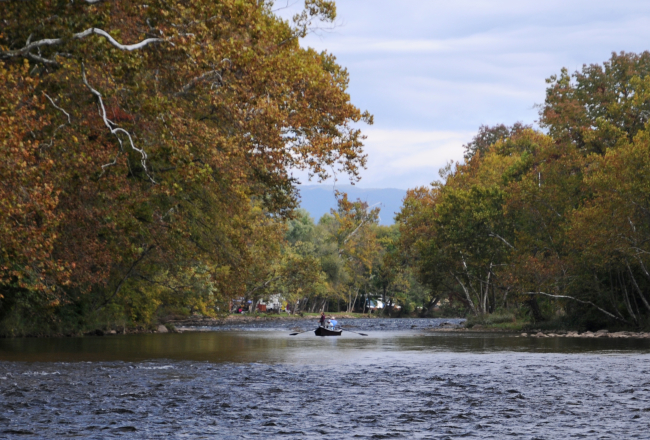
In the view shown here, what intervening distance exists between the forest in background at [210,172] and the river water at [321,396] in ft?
10.7

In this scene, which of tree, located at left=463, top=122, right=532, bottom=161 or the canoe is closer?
the canoe

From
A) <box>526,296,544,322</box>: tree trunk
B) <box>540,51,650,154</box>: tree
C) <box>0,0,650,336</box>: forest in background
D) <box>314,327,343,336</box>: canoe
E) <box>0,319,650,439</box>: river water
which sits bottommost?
Answer: <box>0,319,650,439</box>: river water

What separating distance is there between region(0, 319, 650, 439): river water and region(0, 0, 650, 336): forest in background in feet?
10.7

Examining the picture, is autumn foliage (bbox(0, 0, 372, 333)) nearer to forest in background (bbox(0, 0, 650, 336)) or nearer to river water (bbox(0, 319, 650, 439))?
forest in background (bbox(0, 0, 650, 336))

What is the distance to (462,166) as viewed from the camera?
90.9 metres

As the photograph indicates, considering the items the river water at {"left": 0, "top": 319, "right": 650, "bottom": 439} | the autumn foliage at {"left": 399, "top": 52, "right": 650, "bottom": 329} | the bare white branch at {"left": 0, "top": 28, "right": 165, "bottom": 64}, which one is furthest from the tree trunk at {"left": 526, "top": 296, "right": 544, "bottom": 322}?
the bare white branch at {"left": 0, "top": 28, "right": 165, "bottom": 64}

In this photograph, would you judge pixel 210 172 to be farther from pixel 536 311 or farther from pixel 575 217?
pixel 536 311

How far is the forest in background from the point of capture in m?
19.1

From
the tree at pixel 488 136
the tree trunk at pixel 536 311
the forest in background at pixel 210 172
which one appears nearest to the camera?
the forest in background at pixel 210 172

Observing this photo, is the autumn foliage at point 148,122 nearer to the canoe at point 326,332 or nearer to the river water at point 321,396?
the river water at point 321,396

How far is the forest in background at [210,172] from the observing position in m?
19.1

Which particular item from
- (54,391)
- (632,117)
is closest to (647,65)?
(632,117)

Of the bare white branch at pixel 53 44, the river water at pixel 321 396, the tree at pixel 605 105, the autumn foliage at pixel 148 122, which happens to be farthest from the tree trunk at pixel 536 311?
the bare white branch at pixel 53 44

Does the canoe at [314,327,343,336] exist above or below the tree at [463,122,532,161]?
below
